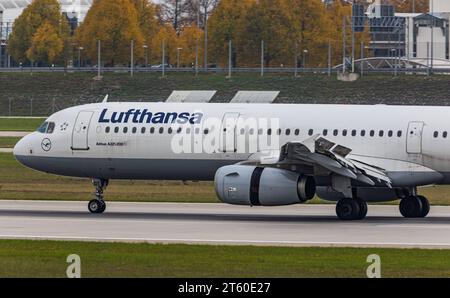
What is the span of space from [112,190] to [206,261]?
2403 centimetres

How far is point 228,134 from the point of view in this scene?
39.1 m

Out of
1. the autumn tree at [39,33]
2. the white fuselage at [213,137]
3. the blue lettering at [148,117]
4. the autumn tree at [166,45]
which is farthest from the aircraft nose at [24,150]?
the autumn tree at [166,45]

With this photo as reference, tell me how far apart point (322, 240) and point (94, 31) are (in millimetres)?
99369

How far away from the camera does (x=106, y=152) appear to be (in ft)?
132

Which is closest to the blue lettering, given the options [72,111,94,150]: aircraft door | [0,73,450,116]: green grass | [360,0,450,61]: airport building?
[72,111,94,150]: aircraft door

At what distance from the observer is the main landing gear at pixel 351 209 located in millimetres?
37219

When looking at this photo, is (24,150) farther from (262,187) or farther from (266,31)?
(266,31)

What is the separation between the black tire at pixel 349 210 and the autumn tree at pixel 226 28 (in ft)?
294

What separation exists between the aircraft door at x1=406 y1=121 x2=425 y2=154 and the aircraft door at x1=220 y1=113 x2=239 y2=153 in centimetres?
510

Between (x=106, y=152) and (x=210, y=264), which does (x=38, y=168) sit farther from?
(x=210, y=264)

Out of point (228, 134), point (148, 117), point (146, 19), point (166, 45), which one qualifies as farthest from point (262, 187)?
point (146, 19)

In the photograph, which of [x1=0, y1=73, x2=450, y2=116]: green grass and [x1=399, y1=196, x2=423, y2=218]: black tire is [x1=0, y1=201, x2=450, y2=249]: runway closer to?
[x1=399, y1=196, x2=423, y2=218]: black tire

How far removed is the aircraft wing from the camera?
36.1 metres
